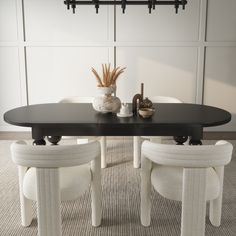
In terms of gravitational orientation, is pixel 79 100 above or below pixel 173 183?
above

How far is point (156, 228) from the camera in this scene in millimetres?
2320

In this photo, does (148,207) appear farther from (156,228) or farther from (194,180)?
(194,180)

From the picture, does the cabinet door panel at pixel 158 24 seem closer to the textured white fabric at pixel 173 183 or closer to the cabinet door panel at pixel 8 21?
the cabinet door panel at pixel 8 21

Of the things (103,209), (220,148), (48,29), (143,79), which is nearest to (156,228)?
(103,209)

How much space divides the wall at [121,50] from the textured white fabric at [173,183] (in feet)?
9.14

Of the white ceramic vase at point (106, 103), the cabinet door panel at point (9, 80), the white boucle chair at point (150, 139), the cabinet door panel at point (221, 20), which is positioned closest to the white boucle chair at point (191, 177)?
the white ceramic vase at point (106, 103)

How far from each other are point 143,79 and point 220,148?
10.3 ft

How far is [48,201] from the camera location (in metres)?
1.73

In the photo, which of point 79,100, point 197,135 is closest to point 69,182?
point 197,135

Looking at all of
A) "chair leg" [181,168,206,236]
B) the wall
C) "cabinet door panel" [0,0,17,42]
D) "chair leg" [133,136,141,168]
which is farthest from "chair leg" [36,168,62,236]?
"cabinet door panel" [0,0,17,42]

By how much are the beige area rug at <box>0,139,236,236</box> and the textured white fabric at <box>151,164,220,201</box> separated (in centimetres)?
48

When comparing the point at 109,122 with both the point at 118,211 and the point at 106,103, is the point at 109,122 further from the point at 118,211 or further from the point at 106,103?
the point at 118,211

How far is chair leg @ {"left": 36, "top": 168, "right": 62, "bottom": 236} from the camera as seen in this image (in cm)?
170

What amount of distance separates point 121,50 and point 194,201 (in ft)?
10.6
